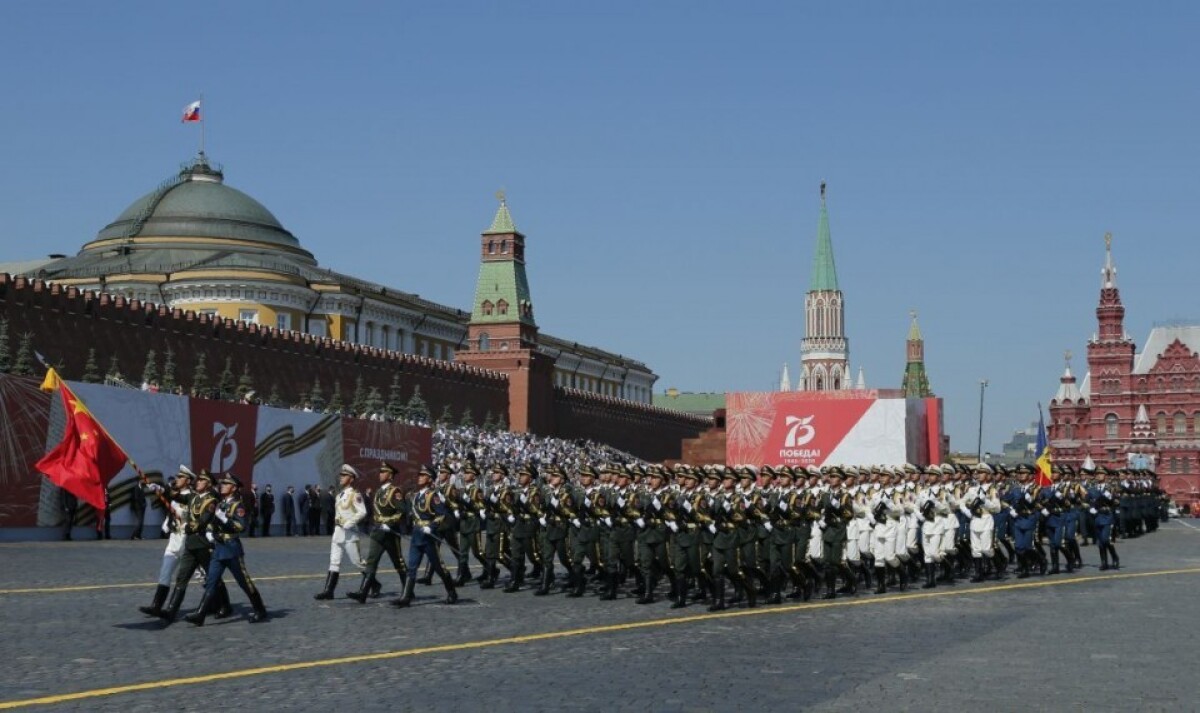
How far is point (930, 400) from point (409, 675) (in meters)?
45.4

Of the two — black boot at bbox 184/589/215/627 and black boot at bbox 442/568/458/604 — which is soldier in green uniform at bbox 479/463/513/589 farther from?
black boot at bbox 184/589/215/627

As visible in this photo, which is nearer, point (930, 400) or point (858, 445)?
point (858, 445)

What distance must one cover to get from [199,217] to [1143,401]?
70.0 m

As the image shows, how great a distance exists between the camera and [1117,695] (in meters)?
9.70

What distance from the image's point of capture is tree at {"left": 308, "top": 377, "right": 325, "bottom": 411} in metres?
50.4

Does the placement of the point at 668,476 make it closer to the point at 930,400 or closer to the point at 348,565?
the point at 348,565

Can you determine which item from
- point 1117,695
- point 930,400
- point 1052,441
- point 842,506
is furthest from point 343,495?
point 1052,441

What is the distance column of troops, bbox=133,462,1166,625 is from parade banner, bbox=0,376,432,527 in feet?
33.3

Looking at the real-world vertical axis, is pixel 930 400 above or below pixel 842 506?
above

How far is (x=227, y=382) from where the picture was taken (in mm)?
47656

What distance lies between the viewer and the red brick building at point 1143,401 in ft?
343

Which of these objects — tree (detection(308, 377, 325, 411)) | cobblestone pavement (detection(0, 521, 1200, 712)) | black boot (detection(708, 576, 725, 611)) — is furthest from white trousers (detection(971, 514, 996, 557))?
tree (detection(308, 377, 325, 411))

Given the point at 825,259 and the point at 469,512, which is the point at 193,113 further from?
the point at 825,259

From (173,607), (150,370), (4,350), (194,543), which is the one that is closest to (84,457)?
(194,543)
